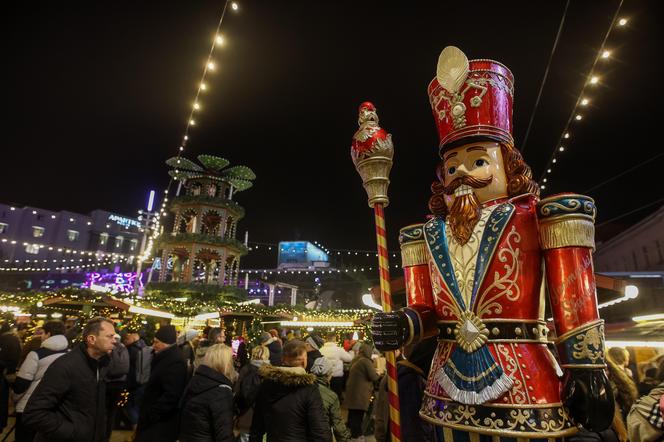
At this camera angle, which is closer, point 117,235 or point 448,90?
point 448,90

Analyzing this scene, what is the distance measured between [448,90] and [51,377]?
397 centimetres

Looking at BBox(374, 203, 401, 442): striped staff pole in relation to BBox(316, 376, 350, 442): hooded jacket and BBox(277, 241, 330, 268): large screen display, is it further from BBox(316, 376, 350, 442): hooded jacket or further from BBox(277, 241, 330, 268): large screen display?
BBox(277, 241, 330, 268): large screen display

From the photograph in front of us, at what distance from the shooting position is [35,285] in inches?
1845

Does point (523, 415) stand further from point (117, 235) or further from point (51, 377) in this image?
point (117, 235)

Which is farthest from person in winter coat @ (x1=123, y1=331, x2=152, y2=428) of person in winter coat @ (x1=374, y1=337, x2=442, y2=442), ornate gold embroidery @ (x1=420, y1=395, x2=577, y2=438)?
ornate gold embroidery @ (x1=420, y1=395, x2=577, y2=438)

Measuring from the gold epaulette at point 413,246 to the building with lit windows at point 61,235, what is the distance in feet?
156

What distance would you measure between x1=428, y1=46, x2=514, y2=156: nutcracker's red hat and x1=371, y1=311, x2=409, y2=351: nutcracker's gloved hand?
3.92ft

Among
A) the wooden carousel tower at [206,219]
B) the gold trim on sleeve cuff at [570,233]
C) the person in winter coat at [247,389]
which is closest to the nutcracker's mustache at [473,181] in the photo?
the gold trim on sleeve cuff at [570,233]

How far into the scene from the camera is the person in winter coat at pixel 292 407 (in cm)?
360

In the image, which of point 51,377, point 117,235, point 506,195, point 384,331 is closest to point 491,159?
point 506,195

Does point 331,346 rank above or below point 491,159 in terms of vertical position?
below

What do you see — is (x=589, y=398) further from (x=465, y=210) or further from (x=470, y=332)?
(x=465, y=210)

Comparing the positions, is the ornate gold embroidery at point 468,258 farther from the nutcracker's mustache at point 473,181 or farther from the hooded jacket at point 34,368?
the hooded jacket at point 34,368

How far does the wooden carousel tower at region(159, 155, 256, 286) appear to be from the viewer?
893 inches
